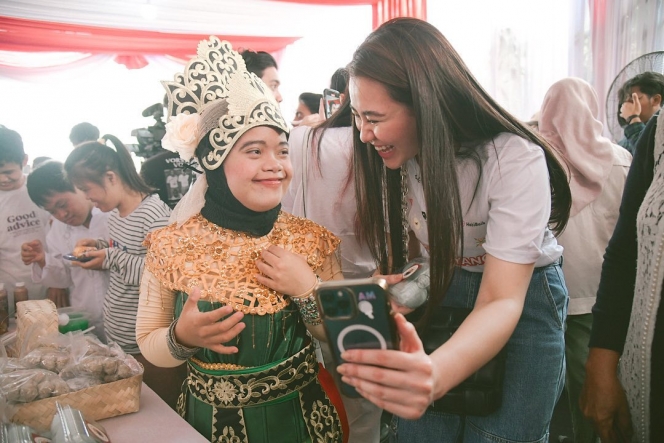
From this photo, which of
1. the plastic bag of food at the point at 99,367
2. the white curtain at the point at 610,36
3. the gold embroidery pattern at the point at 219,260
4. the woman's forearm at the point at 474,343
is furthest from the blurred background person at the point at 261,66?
the white curtain at the point at 610,36

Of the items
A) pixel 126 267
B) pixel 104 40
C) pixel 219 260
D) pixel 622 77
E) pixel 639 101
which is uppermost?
pixel 104 40

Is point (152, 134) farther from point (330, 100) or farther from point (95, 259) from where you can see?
point (330, 100)

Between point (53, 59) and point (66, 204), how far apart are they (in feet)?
13.5

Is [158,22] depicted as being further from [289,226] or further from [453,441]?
[453,441]

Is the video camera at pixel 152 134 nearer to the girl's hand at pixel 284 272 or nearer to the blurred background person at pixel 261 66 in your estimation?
the blurred background person at pixel 261 66

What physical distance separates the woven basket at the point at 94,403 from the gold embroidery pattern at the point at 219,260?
337mm

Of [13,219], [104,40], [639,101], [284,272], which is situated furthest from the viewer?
[104,40]

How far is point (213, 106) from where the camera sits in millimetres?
1229

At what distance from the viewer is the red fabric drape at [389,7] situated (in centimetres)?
466

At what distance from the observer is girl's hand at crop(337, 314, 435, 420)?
0.77 meters

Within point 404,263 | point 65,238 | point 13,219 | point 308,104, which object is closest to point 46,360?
point 404,263

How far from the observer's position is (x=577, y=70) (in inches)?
140

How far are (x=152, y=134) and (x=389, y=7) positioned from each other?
2909 mm

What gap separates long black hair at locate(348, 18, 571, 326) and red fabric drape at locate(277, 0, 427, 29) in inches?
152
